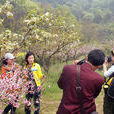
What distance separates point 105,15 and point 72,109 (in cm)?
4888

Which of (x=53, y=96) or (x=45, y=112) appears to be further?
(x=53, y=96)

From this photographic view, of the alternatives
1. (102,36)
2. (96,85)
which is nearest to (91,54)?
(96,85)

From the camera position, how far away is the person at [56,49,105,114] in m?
Result: 1.63

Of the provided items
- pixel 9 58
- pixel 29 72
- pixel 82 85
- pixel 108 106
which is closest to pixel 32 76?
pixel 29 72

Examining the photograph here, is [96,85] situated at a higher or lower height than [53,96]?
higher

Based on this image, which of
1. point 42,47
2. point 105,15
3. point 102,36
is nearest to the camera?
point 42,47

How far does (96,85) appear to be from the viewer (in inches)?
65.3

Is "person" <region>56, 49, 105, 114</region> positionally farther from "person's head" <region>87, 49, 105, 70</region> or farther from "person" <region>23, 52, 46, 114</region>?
"person" <region>23, 52, 46, 114</region>

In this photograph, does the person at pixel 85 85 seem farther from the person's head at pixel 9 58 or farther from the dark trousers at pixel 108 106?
the person's head at pixel 9 58

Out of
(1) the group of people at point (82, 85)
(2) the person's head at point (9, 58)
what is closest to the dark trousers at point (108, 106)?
(1) the group of people at point (82, 85)

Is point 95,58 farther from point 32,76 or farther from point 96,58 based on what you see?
point 32,76

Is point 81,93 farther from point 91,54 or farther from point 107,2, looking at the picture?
point 107,2

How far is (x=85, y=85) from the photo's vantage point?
1.62 m

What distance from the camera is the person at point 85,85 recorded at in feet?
5.35
